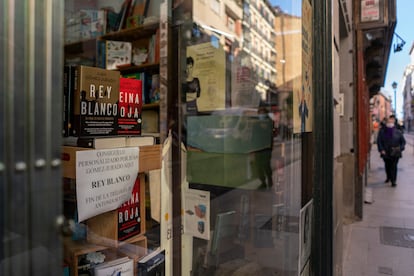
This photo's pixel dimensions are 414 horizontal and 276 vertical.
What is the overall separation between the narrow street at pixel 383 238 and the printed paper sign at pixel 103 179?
3220 millimetres

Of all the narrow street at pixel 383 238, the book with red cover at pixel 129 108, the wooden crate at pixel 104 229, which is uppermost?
the book with red cover at pixel 129 108

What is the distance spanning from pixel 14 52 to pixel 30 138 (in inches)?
6.5

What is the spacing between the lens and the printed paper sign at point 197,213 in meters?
2.22

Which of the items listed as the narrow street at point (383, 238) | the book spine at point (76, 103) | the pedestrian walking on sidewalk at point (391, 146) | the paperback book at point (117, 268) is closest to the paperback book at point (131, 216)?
the paperback book at point (117, 268)

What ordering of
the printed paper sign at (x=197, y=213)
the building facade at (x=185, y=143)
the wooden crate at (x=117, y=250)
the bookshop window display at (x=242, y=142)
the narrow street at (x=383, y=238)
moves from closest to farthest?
the building facade at (x=185, y=143)
the wooden crate at (x=117, y=250)
the printed paper sign at (x=197, y=213)
the bookshop window display at (x=242, y=142)
the narrow street at (x=383, y=238)

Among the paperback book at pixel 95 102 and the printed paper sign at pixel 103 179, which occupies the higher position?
the paperback book at pixel 95 102

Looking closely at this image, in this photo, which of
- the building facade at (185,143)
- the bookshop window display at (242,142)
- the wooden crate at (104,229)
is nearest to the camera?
the building facade at (185,143)

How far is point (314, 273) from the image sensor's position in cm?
293

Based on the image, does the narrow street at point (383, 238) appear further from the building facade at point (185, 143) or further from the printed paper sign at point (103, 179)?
the printed paper sign at point (103, 179)

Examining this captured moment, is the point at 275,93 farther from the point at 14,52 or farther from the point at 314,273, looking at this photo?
the point at 14,52

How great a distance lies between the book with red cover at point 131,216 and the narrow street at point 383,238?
2.99 m

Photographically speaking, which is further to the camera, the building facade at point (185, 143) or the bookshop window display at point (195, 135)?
the bookshop window display at point (195, 135)

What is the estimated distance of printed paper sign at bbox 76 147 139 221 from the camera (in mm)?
1252

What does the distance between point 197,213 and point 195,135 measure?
53cm
